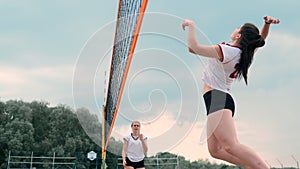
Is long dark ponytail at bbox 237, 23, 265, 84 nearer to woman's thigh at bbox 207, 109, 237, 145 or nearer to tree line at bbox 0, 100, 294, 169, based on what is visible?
woman's thigh at bbox 207, 109, 237, 145

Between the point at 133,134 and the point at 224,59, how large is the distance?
3747mm

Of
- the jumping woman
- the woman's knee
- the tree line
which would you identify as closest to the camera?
the jumping woman

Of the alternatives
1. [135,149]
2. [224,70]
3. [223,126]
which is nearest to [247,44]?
[224,70]

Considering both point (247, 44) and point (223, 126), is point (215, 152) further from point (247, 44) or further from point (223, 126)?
point (247, 44)

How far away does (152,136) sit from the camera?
5.48 metres

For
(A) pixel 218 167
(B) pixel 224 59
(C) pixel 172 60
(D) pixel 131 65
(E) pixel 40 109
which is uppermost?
(E) pixel 40 109

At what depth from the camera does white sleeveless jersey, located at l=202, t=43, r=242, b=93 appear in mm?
2844

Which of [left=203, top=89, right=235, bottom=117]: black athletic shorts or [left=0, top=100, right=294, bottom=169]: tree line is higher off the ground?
[left=0, top=100, right=294, bottom=169]: tree line

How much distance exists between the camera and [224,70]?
293 cm

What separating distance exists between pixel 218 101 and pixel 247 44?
0.50 metres

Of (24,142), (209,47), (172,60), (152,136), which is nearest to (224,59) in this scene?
(209,47)

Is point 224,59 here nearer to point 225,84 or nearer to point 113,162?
point 225,84

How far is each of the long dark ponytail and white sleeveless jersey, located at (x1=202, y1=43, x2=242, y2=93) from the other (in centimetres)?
4

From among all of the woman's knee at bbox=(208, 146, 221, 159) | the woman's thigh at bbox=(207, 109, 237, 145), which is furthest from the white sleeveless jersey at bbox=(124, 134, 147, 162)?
the woman's thigh at bbox=(207, 109, 237, 145)
